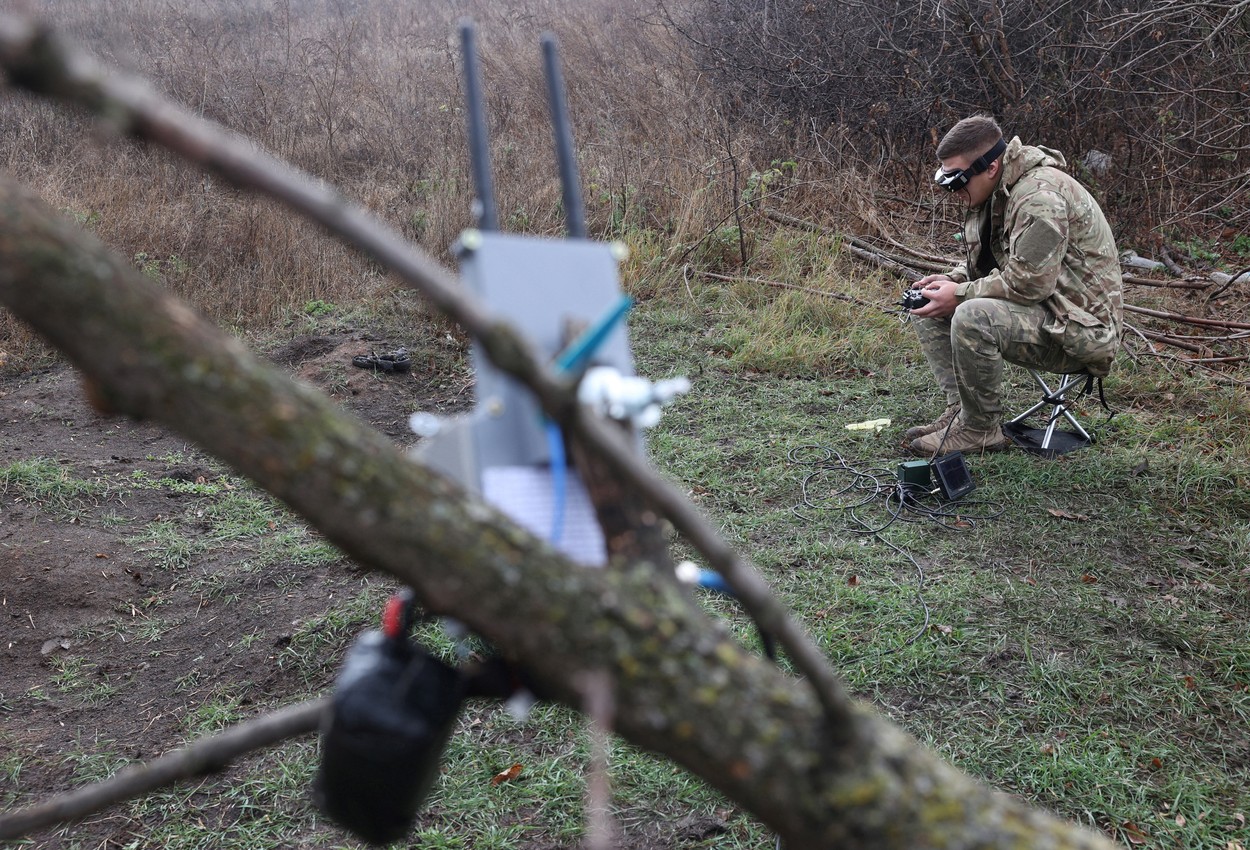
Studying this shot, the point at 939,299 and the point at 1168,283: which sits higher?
the point at 939,299

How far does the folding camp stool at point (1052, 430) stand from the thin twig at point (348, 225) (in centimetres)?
426

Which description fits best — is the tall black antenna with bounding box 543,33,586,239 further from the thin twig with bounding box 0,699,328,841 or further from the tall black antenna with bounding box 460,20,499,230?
the thin twig with bounding box 0,699,328,841

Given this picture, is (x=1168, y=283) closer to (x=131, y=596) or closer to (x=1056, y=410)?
(x=1056, y=410)

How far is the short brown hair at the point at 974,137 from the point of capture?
171 inches

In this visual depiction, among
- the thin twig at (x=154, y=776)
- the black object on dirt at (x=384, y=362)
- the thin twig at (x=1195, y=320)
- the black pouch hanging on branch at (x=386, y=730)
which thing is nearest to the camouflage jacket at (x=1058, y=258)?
the thin twig at (x=1195, y=320)

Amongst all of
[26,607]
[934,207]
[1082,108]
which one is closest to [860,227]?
[934,207]

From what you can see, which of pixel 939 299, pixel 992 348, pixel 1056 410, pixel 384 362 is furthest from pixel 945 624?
pixel 384 362

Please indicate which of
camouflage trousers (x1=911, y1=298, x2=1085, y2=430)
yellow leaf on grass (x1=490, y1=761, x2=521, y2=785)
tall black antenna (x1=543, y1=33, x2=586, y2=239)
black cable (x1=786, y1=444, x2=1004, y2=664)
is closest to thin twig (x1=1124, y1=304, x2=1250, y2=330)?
camouflage trousers (x1=911, y1=298, x2=1085, y2=430)

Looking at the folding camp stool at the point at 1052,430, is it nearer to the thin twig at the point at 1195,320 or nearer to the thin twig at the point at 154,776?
the thin twig at the point at 1195,320

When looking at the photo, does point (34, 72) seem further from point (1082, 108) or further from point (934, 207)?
point (1082, 108)

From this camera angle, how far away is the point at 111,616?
3.52 metres

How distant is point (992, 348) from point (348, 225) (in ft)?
13.9

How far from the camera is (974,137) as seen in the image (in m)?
4.35

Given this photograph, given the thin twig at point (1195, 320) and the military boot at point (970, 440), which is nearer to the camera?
the military boot at point (970, 440)
